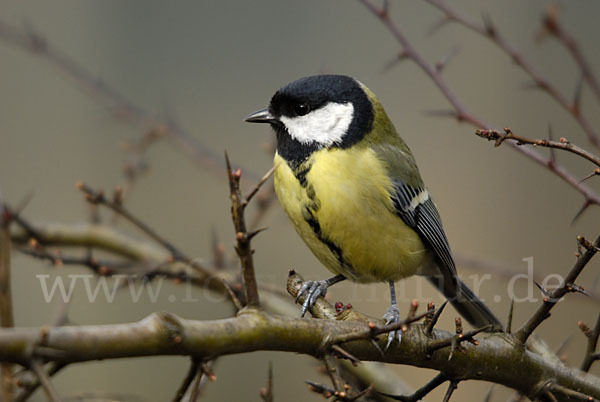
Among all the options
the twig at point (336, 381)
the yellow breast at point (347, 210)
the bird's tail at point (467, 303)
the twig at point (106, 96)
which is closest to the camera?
the twig at point (336, 381)

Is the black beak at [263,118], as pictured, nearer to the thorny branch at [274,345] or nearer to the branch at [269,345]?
the thorny branch at [274,345]

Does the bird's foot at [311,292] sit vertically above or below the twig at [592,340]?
above

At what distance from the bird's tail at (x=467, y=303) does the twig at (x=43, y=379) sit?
2.01 meters

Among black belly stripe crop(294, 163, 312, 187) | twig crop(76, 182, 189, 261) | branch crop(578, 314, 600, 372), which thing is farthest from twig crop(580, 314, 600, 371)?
twig crop(76, 182, 189, 261)

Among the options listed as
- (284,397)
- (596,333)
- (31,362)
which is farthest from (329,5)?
(31,362)

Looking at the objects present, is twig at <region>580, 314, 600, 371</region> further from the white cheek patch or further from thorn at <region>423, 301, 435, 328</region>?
the white cheek patch

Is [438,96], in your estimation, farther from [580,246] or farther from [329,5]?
[580,246]

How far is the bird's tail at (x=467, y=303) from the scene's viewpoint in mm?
2809

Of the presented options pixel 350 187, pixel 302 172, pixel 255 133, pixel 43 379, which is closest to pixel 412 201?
pixel 350 187

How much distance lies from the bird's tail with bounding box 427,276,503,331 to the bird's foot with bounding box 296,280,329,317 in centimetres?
66

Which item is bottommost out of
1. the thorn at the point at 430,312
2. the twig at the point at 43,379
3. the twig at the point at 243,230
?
the thorn at the point at 430,312

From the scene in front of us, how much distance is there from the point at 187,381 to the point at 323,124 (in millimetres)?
1543

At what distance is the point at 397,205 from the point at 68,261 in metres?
1.16

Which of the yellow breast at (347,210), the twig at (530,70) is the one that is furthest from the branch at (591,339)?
the yellow breast at (347,210)
